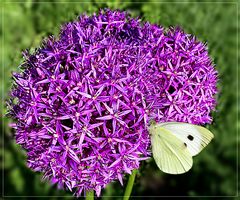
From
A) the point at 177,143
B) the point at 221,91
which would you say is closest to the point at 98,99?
the point at 177,143

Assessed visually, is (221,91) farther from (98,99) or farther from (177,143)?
(98,99)

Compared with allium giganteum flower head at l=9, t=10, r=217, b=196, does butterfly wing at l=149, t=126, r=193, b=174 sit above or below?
below

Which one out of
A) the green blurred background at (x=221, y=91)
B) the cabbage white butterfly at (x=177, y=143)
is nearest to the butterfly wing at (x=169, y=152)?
the cabbage white butterfly at (x=177, y=143)

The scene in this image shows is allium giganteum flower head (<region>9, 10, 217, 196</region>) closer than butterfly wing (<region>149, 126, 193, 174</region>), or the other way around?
allium giganteum flower head (<region>9, 10, 217, 196</region>)

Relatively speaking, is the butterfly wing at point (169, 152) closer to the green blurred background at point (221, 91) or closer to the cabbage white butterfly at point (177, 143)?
the cabbage white butterfly at point (177, 143)

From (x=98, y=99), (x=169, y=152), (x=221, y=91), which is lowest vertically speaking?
(x=169, y=152)

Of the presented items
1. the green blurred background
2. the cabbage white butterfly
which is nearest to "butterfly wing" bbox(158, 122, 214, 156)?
the cabbage white butterfly

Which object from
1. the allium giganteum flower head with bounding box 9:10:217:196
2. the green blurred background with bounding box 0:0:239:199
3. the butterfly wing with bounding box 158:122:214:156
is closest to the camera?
the allium giganteum flower head with bounding box 9:10:217:196

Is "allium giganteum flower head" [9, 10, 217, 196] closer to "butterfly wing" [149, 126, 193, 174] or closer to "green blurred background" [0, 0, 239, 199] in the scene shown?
"butterfly wing" [149, 126, 193, 174]
